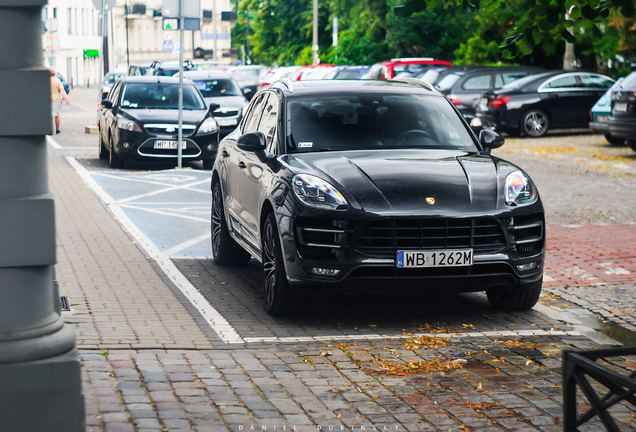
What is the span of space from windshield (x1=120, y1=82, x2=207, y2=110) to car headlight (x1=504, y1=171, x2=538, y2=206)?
42.8 feet

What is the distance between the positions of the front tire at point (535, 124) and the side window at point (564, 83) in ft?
2.44

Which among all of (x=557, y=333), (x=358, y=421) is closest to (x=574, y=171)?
(x=557, y=333)

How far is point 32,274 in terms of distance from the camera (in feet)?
13.3

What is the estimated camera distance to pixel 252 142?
819cm

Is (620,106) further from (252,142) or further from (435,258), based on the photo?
(435,258)

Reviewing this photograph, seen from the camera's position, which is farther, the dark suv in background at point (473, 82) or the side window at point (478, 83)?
the side window at point (478, 83)

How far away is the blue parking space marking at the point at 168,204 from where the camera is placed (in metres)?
11.2

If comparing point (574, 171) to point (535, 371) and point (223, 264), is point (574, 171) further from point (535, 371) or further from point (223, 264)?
point (535, 371)

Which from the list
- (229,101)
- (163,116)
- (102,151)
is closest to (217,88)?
(229,101)

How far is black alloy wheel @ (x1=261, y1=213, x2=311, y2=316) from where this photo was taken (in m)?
7.31

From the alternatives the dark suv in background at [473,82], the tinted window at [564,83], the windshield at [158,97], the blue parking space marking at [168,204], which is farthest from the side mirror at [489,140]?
the dark suv in background at [473,82]

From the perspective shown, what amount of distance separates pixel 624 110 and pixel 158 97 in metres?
9.07

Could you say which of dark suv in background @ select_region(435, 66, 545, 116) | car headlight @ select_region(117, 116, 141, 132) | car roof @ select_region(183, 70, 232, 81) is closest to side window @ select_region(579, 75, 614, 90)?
dark suv in background @ select_region(435, 66, 545, 116)

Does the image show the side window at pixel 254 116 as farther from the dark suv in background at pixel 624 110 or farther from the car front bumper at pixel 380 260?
the dark suv in background at pixel 624 110
